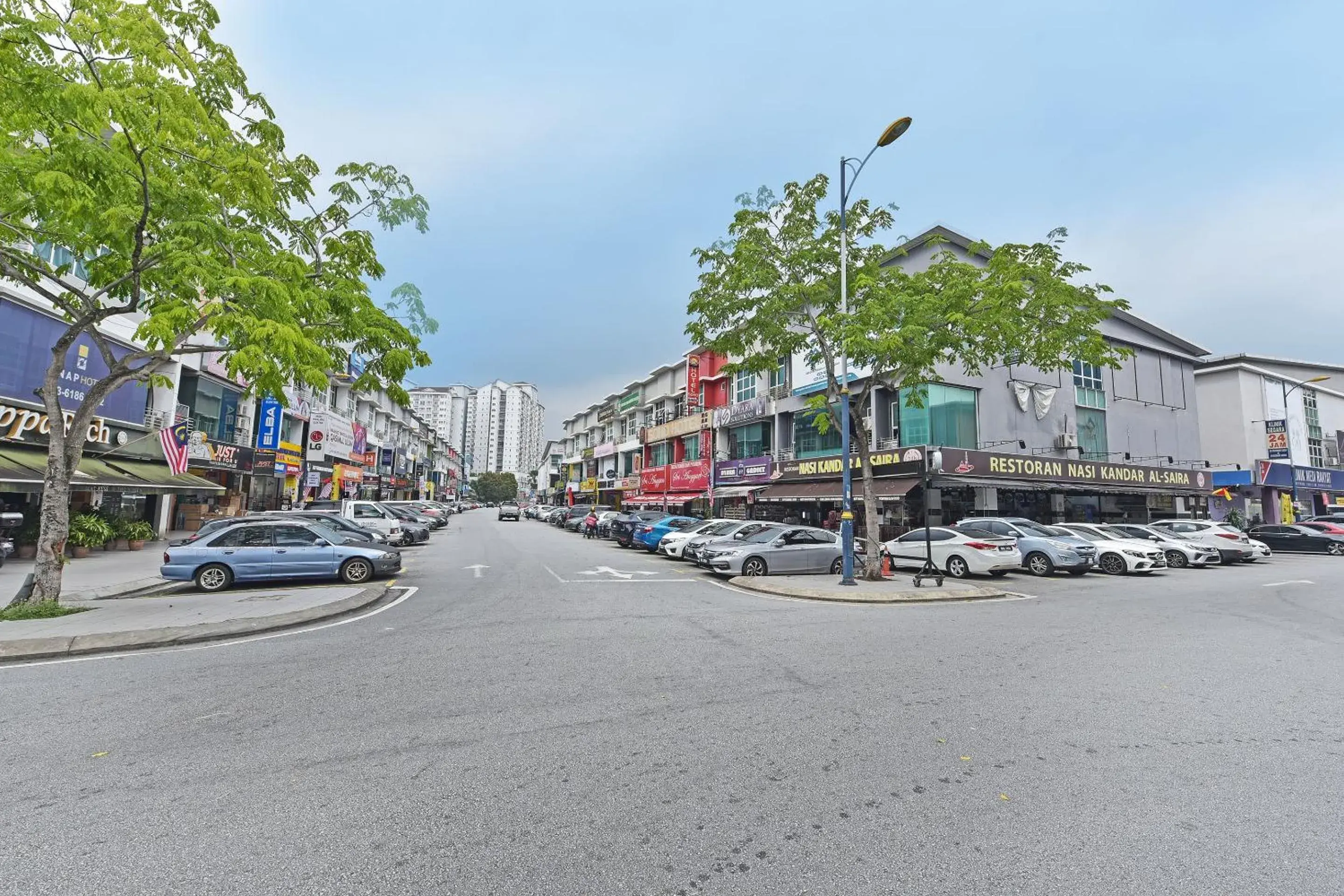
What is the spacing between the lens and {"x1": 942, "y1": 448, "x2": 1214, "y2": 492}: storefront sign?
24.8 meters

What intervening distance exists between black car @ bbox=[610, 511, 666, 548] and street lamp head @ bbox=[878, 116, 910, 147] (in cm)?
1583

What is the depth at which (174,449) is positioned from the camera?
22266 millimetres

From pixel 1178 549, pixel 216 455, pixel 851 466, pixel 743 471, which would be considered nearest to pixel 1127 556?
Answer: pixel 1178 549

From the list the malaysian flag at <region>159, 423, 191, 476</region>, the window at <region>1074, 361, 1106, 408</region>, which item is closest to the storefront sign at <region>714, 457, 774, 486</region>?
the window at <region>1074, 361, 1106, 408</region>

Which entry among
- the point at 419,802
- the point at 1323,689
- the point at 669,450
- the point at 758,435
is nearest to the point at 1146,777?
the point at 1323,689

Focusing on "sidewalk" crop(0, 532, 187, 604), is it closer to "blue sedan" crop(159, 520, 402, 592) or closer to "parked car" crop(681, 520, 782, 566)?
"blue sedan" crop(159, 520, 402, 592)

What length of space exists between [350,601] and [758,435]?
2824 cm

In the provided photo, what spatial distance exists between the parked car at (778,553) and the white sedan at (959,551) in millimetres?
1560

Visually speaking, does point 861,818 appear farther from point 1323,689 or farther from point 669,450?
point 669,450

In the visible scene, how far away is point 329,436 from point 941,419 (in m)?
38.0

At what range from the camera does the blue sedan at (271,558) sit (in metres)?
12.6

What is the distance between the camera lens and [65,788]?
3830 millimetres

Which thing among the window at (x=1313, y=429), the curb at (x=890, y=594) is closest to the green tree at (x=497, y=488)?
the window at (x=1313, y=429)

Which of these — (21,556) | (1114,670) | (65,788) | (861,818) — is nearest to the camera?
(861,818)
